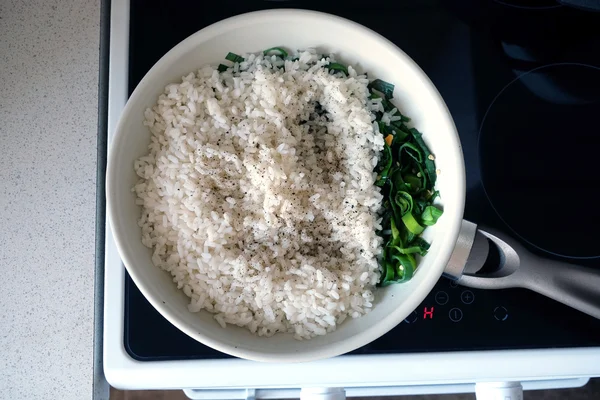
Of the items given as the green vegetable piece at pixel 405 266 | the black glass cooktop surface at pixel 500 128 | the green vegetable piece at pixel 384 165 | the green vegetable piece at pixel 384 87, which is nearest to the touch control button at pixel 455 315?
the black glass cooktop surface at pixel 500 128

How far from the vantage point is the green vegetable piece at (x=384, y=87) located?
892 mm

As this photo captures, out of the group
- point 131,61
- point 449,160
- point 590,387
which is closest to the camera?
point 449,160

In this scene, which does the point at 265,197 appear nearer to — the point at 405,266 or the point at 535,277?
the point at 405,266

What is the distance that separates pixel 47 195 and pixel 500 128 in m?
0.78

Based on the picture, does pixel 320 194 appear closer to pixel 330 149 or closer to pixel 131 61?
pixel 330 149

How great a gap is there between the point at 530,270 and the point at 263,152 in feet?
1.54

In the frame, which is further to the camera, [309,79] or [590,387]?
[590,387]

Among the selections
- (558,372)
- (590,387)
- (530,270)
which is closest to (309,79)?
(530,270)

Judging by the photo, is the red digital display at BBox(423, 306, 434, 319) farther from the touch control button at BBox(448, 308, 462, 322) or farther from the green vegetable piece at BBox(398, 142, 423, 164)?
the green vegetable piece at BBox(398, 142, 423, 164)

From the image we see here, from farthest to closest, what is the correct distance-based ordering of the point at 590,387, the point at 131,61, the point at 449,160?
the point at 590,387, the point at 131,61, the point at 449,160

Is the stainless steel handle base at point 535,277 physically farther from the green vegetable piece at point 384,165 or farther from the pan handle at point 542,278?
the green vegetable piece at point 384,165

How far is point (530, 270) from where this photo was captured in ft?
2.89

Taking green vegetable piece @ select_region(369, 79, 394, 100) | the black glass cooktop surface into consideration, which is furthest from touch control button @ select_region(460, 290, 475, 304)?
green vegetable piece @ select_region(369, 79, 394, 100)

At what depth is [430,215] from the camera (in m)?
0.85
